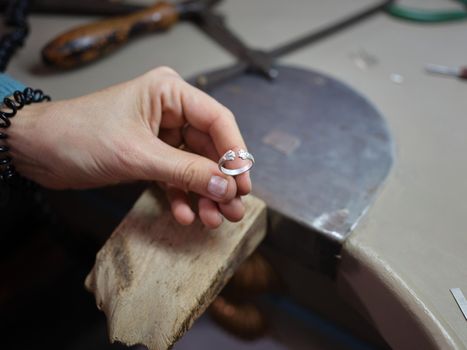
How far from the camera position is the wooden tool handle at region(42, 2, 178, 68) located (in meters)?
0.71

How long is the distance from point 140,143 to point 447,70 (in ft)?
1.96

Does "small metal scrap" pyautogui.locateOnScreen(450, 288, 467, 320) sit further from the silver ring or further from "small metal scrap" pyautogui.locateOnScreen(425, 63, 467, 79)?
"small metal scrap" pyautogui.locateOnScreen(425, 63, 467, 79)

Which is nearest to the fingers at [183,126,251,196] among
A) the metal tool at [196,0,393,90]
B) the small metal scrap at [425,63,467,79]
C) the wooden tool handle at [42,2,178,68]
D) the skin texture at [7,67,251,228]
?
the skin texture at [7,67,251,228]

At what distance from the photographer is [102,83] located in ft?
2.38

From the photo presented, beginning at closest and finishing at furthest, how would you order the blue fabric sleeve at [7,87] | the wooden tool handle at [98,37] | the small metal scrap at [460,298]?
the small metal scrap at [460,298]
the blue fabric sleeve at [7,87]
the wooden tool handle at [98,37]

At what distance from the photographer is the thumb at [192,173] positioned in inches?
17.3

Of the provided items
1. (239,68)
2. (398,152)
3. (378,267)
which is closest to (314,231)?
(378,267)

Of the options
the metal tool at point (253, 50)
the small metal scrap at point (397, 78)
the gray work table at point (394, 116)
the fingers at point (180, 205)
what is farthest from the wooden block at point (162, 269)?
the small metal scrap at point (397, 78)

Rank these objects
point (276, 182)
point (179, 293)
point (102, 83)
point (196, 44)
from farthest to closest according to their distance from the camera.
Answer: point (196, 44) → point (102, 83) → point (276, 182) → point (179, 293)

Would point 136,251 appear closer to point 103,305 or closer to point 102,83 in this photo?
point 103,305

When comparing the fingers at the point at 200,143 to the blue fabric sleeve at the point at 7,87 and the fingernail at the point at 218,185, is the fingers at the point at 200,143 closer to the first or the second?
the fingernail at the point at 218,185

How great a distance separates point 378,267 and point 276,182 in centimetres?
17

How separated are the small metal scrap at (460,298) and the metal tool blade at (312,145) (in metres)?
0.12

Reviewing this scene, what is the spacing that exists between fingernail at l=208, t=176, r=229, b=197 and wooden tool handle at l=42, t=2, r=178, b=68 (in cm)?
43
